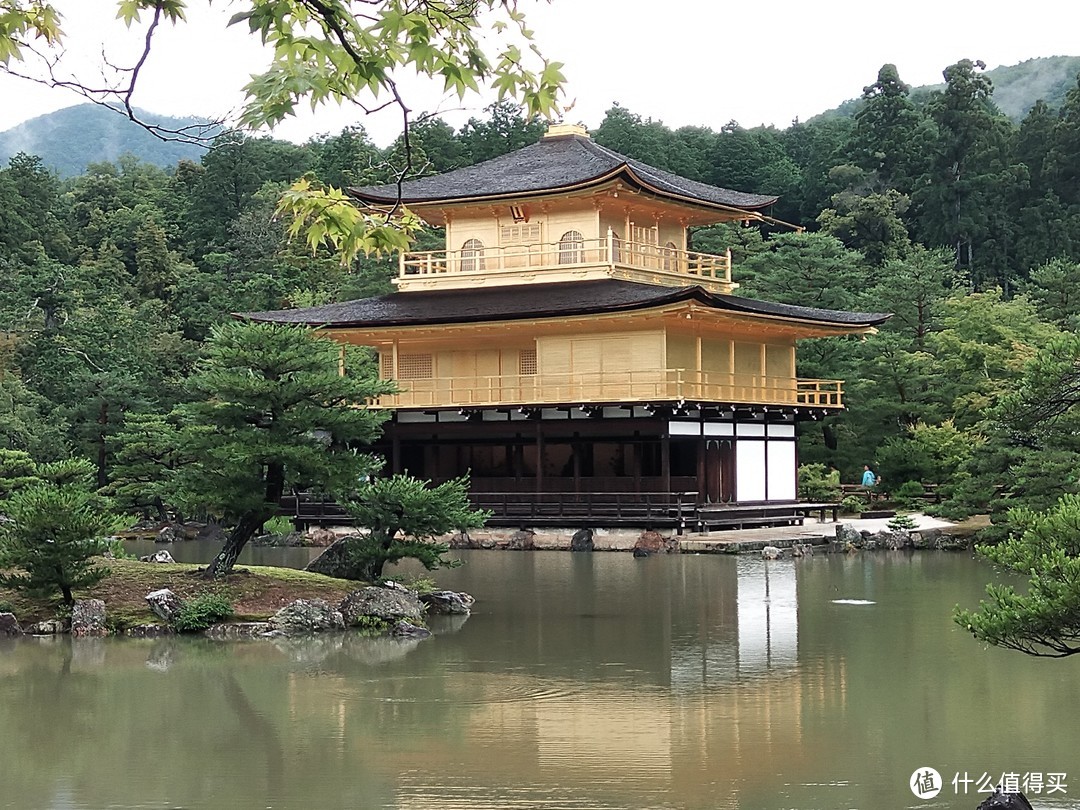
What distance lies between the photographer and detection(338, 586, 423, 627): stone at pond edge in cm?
1569

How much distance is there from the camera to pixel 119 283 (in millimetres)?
53406

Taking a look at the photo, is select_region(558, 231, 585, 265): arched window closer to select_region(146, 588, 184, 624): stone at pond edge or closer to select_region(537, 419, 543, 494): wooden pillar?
select_region(537, 419, 543, 494): wooden pillar

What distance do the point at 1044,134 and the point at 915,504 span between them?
31098 mm

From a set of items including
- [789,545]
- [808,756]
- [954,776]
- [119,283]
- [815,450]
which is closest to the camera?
[954,776]

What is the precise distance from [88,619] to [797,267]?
1089 inches

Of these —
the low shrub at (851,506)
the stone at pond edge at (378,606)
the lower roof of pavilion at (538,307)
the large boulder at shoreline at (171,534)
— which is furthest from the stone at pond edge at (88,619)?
the low shrub at (851,506)

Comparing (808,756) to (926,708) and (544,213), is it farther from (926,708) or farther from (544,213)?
(544,213)

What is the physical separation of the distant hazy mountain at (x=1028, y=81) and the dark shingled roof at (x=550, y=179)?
74218mm

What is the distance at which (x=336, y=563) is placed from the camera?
1762 cm

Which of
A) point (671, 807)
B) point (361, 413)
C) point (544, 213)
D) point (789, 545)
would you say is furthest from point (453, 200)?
point (671, 807)

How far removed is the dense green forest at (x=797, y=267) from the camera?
3350 centimetres

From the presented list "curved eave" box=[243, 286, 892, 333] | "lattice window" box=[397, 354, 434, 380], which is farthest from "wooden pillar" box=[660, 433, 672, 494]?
"lattice window" box=[397, 354, 434, 380]

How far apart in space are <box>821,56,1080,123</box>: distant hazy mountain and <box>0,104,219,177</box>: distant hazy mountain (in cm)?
7281

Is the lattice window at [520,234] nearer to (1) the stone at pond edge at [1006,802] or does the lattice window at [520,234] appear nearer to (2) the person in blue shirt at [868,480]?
(2) the person in blue shirt at [868,480]
